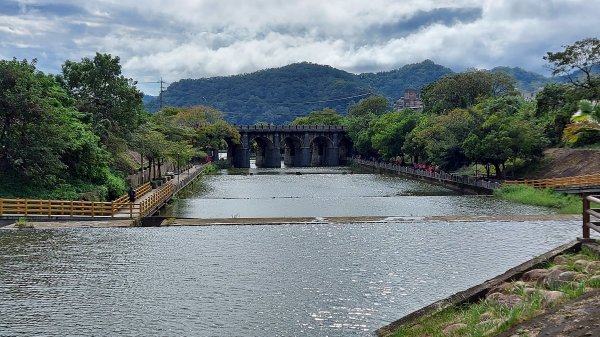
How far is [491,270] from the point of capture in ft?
55.7

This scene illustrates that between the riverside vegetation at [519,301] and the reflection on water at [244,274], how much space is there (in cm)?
176

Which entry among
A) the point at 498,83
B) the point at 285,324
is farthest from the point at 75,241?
the point at 498,83

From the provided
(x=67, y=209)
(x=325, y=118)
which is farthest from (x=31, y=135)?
(x=325, y=118)

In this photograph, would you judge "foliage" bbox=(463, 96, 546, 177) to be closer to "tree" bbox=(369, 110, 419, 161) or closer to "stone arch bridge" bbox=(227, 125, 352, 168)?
"tree" bbox=(369, 110, 419, 161)

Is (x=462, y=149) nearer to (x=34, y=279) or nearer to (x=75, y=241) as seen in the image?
Answer: (x=75, y=241)

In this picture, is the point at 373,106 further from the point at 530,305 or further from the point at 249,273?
the point at 530,305

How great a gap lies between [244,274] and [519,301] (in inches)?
Result: 339

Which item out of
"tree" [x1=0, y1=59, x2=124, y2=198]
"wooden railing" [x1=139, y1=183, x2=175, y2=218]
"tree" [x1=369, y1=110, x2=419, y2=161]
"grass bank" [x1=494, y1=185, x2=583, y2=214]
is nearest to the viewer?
"wooden railing" [x1=139, y1=183, x2=175, y2=218]

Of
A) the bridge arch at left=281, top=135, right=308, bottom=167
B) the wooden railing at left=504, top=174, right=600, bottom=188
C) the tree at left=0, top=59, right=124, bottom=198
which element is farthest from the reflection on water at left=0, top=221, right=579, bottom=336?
the bridge arch at left=281, top=135, right=308, bottom=167

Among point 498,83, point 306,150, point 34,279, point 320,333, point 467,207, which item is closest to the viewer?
point 320,333

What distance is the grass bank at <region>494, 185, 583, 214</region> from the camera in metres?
37.6

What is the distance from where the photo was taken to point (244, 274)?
55.4 feet

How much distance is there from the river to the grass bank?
40.4 ft

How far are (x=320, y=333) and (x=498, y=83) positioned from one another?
92400mm
